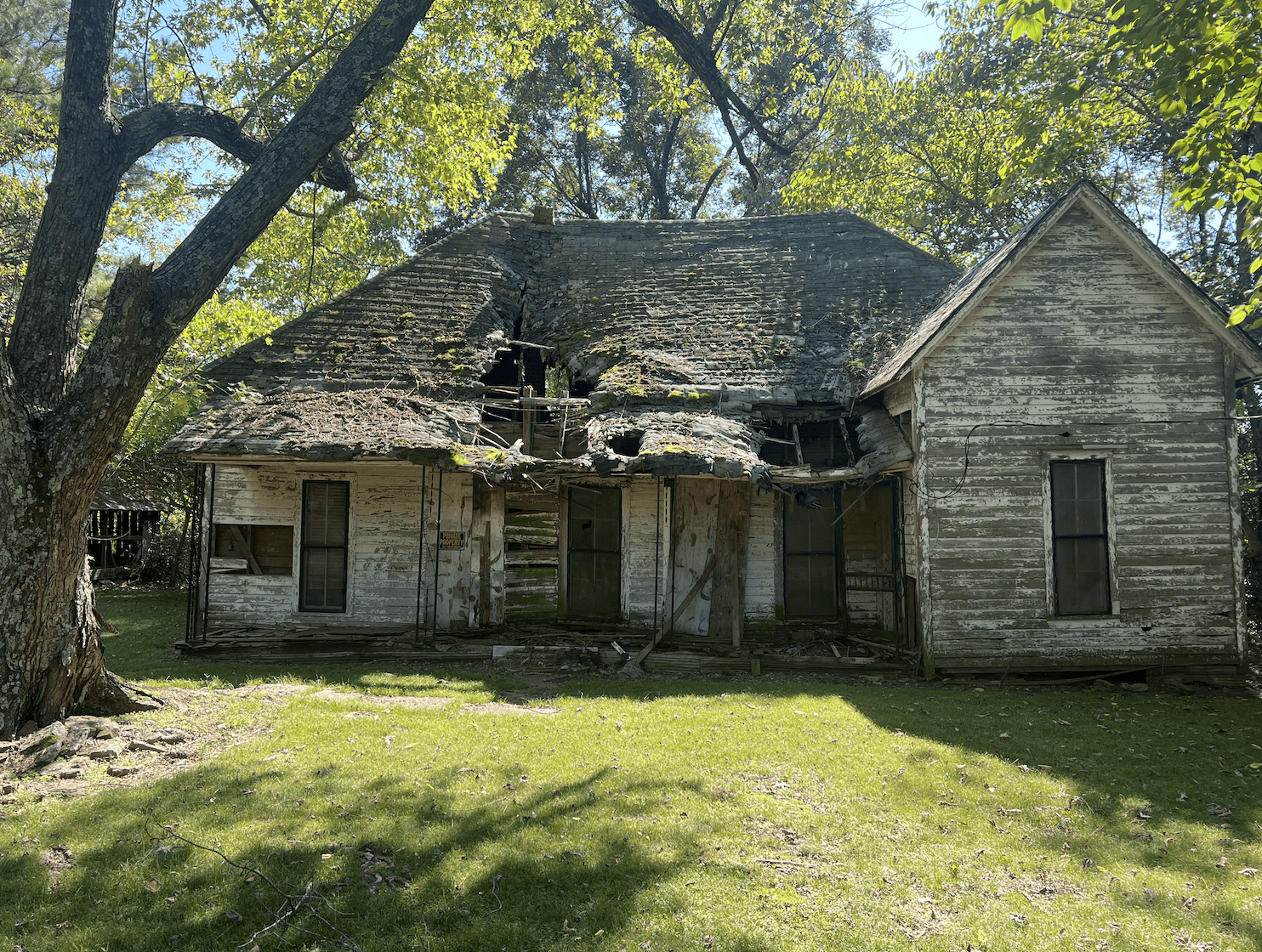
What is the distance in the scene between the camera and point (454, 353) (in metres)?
13.1

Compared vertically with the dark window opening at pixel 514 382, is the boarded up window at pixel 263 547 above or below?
below

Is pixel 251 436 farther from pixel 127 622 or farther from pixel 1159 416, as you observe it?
pixel 1159 416

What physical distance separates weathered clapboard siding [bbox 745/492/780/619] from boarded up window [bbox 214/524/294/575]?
295 inches

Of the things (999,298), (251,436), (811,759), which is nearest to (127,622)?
(251,436)

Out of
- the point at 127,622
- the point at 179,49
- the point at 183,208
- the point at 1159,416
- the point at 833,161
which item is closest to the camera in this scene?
the point at 1159,416

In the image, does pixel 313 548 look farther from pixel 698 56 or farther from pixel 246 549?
pixel 698 56

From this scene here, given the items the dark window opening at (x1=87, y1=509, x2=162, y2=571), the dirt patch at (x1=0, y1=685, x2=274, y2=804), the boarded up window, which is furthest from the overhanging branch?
the dark window opening at (x1=87, y1=509, x2=162, y2=571)

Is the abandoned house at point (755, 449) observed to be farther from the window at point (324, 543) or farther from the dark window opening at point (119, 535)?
the dark window opening at point (119, 535)

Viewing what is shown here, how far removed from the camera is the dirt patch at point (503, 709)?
838 cm

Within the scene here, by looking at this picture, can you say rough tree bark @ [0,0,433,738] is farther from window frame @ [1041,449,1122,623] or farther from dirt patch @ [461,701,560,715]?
window frame @ [1041,449,1122,623]

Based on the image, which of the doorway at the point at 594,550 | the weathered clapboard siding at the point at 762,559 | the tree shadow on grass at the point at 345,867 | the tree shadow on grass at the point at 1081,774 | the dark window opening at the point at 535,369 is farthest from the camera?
the dark window opening at the point at 535,369

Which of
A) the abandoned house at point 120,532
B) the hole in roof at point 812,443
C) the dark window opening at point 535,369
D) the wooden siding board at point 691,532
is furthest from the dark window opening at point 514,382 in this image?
the abandoned house at point 120,532

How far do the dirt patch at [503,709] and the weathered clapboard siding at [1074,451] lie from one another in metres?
5.32

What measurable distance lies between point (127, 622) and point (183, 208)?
423 inches
